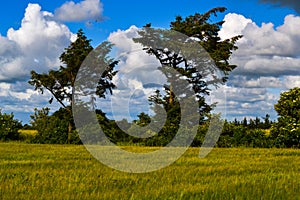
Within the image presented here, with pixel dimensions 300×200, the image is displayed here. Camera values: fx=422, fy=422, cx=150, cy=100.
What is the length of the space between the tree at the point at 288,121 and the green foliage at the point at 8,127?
42.7 ft

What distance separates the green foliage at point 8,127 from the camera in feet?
71.3

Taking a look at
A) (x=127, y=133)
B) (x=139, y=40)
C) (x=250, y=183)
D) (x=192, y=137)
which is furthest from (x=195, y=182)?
(x=139, y=40)

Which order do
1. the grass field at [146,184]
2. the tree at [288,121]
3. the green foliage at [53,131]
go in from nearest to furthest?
the grass field at [146,184]
the tree at [288,121]
the green foliage at [53,131]

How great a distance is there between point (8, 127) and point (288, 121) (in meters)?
13.9

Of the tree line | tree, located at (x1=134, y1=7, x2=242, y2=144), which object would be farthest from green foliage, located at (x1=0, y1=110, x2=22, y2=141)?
tree, located at (x1=134, y1=7, x2=242, y2=144)

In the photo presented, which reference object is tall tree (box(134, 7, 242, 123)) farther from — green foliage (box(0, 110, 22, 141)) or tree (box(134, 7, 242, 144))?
green foliage (box(0, 110, 22, 141))

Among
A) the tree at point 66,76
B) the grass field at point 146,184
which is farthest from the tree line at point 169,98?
the grass field at point 146,184

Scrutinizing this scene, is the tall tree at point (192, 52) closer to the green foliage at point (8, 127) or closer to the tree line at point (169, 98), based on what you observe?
the tree line at point (169, 98)

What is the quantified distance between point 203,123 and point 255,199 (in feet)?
53.5

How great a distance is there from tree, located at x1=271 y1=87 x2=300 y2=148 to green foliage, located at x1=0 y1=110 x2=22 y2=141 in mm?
13022

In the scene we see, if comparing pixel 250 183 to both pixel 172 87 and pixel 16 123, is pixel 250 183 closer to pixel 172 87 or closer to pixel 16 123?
pixel 172 87

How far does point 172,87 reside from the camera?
2270cm

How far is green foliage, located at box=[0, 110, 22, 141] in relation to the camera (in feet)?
71.3

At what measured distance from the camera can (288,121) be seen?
62.3ft
